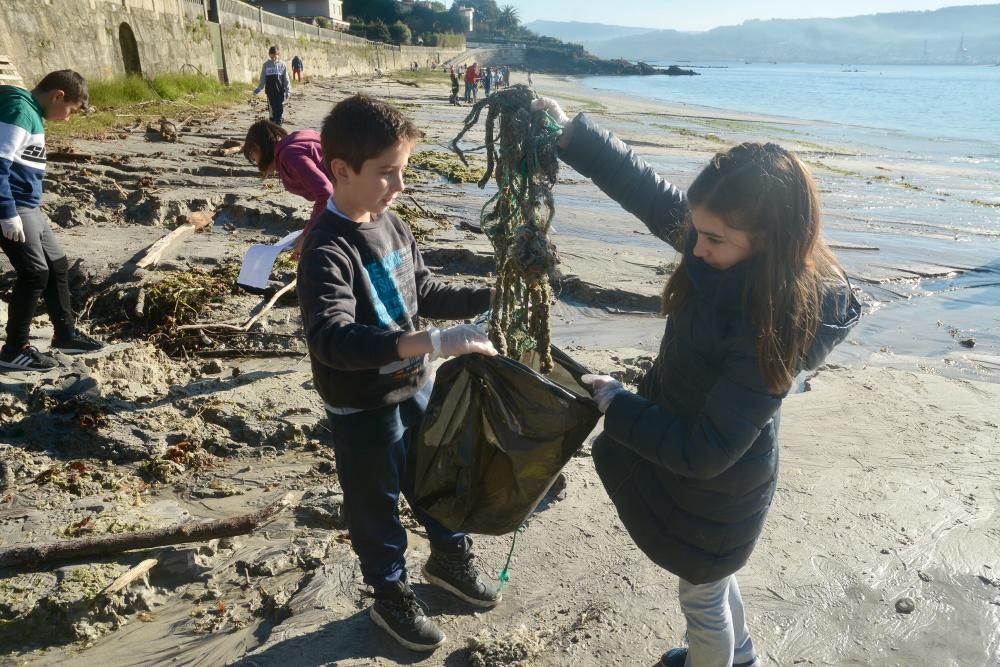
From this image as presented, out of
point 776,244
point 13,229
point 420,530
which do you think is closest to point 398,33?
point 13,229

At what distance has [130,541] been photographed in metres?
2.52

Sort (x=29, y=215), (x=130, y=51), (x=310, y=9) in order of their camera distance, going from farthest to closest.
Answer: (x=310, y=9)
(x=130, y=51)
(x=29, y=215)

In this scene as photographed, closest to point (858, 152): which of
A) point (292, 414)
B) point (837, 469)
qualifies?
point (837, 469)

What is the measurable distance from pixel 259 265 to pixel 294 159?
61 centimetres

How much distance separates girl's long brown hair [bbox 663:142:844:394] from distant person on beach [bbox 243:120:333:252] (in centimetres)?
261

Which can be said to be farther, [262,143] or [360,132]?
[262,143]

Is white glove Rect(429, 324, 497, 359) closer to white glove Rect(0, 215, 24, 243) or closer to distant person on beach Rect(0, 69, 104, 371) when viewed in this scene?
distant person on beach Rect(0, 69, 104, 371)

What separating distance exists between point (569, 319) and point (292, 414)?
2543mm

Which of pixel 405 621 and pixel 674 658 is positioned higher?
pixel 405 621

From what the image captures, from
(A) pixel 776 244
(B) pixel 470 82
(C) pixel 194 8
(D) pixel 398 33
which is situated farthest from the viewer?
(D) pixel 398 33

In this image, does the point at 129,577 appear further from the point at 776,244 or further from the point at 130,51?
the point at 130,51

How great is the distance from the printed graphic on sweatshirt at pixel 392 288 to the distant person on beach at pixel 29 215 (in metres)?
2.73

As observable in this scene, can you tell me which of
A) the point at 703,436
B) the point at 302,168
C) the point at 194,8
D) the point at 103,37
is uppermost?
the point at 194,8

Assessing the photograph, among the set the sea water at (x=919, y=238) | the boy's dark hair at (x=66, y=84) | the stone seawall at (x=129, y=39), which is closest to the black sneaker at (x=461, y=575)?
the boy's dark hair at (x=66, y=84)
